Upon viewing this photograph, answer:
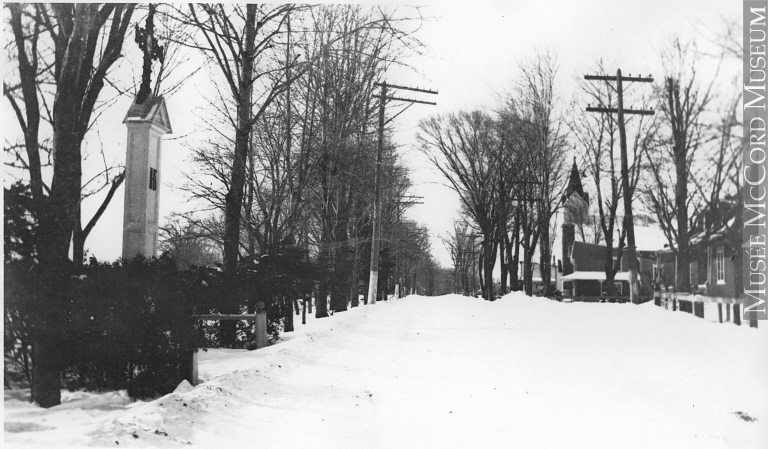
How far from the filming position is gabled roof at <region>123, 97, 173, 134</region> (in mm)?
9445

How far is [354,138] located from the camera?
23219 millimetres

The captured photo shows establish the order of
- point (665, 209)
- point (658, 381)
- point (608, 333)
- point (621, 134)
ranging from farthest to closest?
point (621, 134), point (608, 333), point (665, 209), point (658, 381)

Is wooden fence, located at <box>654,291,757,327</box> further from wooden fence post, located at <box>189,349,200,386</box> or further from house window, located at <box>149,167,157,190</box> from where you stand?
house window, located at <box>149,167,157,190</box>

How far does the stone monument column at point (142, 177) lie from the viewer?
30.2ft

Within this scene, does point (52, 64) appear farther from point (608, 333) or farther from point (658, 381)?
point (608, 333)

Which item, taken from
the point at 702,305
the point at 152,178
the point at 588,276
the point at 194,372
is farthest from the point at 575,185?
the point at 588,276

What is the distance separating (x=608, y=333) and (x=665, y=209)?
123 inches

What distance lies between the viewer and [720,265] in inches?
264

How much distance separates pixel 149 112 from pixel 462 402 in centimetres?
652

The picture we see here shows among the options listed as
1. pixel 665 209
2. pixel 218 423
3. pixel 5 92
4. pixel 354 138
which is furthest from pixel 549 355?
pixel 354 138

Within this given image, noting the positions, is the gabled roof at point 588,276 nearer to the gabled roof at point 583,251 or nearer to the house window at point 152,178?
the gabled roof at point 583,251

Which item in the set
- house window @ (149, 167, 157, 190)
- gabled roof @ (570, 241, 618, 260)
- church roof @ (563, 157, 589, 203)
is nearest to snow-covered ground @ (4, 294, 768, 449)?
house window @ (149, 167, 157, 190)

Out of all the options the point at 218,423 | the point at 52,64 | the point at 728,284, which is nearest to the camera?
the point at 218,423

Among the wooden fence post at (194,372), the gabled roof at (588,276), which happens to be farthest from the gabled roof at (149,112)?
the gabled roof at (588,276)
